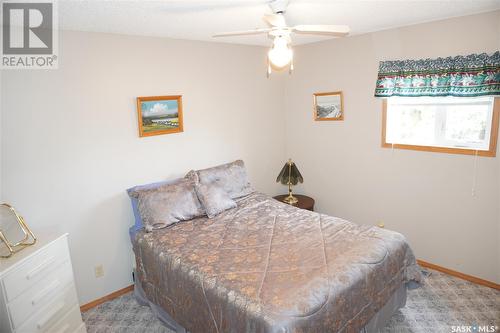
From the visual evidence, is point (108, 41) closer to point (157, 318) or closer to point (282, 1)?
point (282, 1)

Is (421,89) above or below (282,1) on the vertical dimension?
below

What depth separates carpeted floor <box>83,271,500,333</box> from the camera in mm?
2461

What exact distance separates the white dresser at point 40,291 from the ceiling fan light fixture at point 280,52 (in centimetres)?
198

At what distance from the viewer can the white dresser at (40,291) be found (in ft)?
6.36

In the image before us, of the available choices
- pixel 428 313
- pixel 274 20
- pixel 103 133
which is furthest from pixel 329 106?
pixel 103 133

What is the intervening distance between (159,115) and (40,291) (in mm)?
1769

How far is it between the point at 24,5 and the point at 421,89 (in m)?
3.23

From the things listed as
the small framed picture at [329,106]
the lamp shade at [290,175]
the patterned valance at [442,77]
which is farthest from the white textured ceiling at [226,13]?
the lamp shade at [290,175]

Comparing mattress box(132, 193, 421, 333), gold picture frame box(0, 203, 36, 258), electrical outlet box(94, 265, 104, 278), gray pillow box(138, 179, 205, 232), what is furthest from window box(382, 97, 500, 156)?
gold picture frame box(0, 203, 36, 258)

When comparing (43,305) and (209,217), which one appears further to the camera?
(209,217)

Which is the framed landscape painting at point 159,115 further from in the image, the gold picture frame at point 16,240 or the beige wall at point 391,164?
the beige wall at point 391,164

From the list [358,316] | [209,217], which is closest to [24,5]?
[209,217]

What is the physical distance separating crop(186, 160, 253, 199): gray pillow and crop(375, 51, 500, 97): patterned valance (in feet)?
5.51

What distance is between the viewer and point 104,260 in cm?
296
